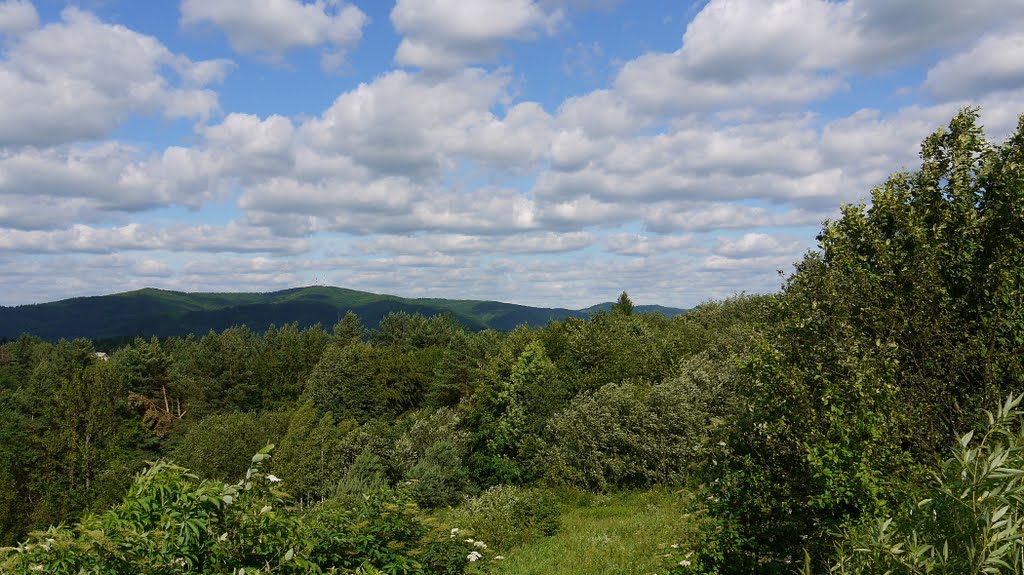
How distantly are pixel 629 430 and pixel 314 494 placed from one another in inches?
1315

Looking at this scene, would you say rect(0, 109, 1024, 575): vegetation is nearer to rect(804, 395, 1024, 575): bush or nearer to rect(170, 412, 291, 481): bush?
rect(804, 395, 1024, 575): bush

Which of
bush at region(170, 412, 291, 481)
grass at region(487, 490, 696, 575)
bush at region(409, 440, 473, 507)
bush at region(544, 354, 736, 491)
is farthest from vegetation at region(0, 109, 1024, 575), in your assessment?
bush at region(170, 412, 291, 481)

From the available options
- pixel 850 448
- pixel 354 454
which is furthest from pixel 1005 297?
pixel 354 454

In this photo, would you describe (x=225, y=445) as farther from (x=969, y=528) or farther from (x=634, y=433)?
(x=969, y=528)

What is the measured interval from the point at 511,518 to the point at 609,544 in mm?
6138

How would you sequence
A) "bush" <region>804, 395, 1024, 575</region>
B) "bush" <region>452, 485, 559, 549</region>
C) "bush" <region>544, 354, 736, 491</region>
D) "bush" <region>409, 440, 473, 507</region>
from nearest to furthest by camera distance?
"bush" <region>804, 395, 1024, 575</region>
"bush" <region>452, 485, 559, 549</region>
"bush" <region>544, 354, 736, 491</region>
"bush" <region>409, 440, 473, 507</region>

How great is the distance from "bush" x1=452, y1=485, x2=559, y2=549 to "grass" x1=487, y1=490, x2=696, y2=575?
666 millimetres

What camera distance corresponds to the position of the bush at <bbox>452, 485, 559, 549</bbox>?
80.5ft

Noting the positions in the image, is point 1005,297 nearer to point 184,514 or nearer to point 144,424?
point 184,514

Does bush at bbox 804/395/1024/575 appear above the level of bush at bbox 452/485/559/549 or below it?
above

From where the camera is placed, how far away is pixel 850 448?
30.2 ft

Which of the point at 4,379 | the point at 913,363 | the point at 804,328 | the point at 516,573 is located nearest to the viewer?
the point at 913,363

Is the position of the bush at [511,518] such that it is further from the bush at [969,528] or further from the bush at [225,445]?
the bush at [225,445]

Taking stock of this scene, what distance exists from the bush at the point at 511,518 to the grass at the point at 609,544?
67 cm
